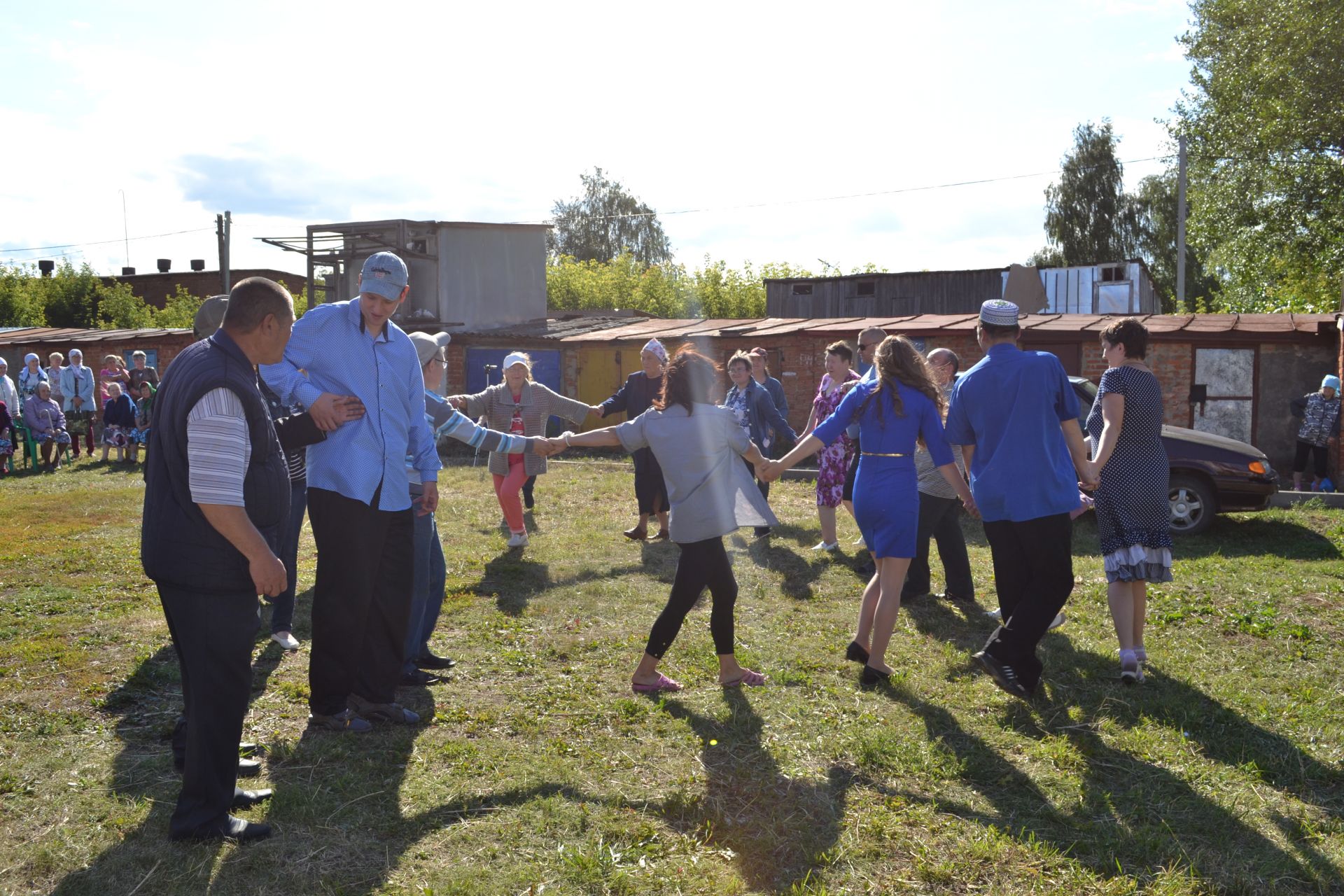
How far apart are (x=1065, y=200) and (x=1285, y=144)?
65.2ft

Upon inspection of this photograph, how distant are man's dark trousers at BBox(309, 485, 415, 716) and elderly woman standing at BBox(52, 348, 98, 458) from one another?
1664cm

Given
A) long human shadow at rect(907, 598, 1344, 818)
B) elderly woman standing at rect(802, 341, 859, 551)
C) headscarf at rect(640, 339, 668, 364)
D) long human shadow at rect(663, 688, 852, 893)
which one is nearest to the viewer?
long human shadow at rect(663, 688, 852, 893)

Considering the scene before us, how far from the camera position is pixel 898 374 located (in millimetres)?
5684

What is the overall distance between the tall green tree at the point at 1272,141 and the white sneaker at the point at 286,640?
28449 millimetres

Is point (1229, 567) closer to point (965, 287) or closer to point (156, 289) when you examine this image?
point (965, 287)

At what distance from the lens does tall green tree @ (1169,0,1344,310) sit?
26328mm

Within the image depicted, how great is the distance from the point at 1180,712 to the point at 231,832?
14.0ft

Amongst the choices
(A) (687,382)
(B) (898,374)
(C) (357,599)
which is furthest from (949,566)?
(C) (357,599)

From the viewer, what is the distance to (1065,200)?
155 ft

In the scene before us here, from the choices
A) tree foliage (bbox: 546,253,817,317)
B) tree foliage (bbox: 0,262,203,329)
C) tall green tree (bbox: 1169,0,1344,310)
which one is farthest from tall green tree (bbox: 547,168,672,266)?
tall green tree (bbox: 1169,0,1344,310)

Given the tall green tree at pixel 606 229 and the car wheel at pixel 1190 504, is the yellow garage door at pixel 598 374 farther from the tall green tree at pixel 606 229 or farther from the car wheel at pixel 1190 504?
the tall green tree at pixel 606 229

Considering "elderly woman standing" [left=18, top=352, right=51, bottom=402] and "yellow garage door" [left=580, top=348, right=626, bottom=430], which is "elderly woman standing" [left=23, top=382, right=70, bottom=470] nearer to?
"elderly woman standing" [left=18, top=352, right=51, bottom=402]

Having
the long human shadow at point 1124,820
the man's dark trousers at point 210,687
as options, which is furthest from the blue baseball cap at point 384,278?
the long human shadow at point 1124,820

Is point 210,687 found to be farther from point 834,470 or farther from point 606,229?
point 606,229
